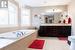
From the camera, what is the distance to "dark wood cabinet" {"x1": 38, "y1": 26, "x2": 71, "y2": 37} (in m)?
8.19

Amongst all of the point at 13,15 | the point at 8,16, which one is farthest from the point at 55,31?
the point at 8,16

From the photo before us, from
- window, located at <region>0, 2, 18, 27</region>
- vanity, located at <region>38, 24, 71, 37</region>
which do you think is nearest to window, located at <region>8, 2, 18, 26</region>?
window, located at <region>0, 2, 18, 27</region>

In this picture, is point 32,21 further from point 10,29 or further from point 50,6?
point 10,29

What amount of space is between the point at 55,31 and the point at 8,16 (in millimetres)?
4094

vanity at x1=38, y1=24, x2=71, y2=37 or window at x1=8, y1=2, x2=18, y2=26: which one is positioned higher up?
window at x1=8, y1=2, x2=18, y2=26

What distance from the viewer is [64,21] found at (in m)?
8.81

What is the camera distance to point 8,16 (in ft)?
18.6

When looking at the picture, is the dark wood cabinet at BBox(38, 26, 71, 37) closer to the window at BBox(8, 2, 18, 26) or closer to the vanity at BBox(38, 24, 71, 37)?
the vanity at BBox(38, 24, 71, 37)

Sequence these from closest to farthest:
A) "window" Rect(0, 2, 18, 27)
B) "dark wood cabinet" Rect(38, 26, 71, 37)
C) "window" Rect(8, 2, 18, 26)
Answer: "window" Rect(0, 2, 18, 27) < "window" Rect(8, 2, 18, 26) < "dark wood cabinet" Rect(38, 26, 71, 37)

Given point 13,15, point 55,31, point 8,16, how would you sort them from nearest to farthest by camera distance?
point 8,16, point 13,15, point 55,31

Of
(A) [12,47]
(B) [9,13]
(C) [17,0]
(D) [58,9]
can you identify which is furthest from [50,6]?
(A) [12,47]

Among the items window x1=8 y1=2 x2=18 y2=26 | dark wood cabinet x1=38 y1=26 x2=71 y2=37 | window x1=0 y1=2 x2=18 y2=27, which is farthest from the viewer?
dark wood cabinet x1=38 y1=26 x2=71 y2=37

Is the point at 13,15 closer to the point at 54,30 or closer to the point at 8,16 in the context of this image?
the point at 8,16

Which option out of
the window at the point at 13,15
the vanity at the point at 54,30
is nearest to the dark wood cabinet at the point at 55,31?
the vanity at the point at 54,30
